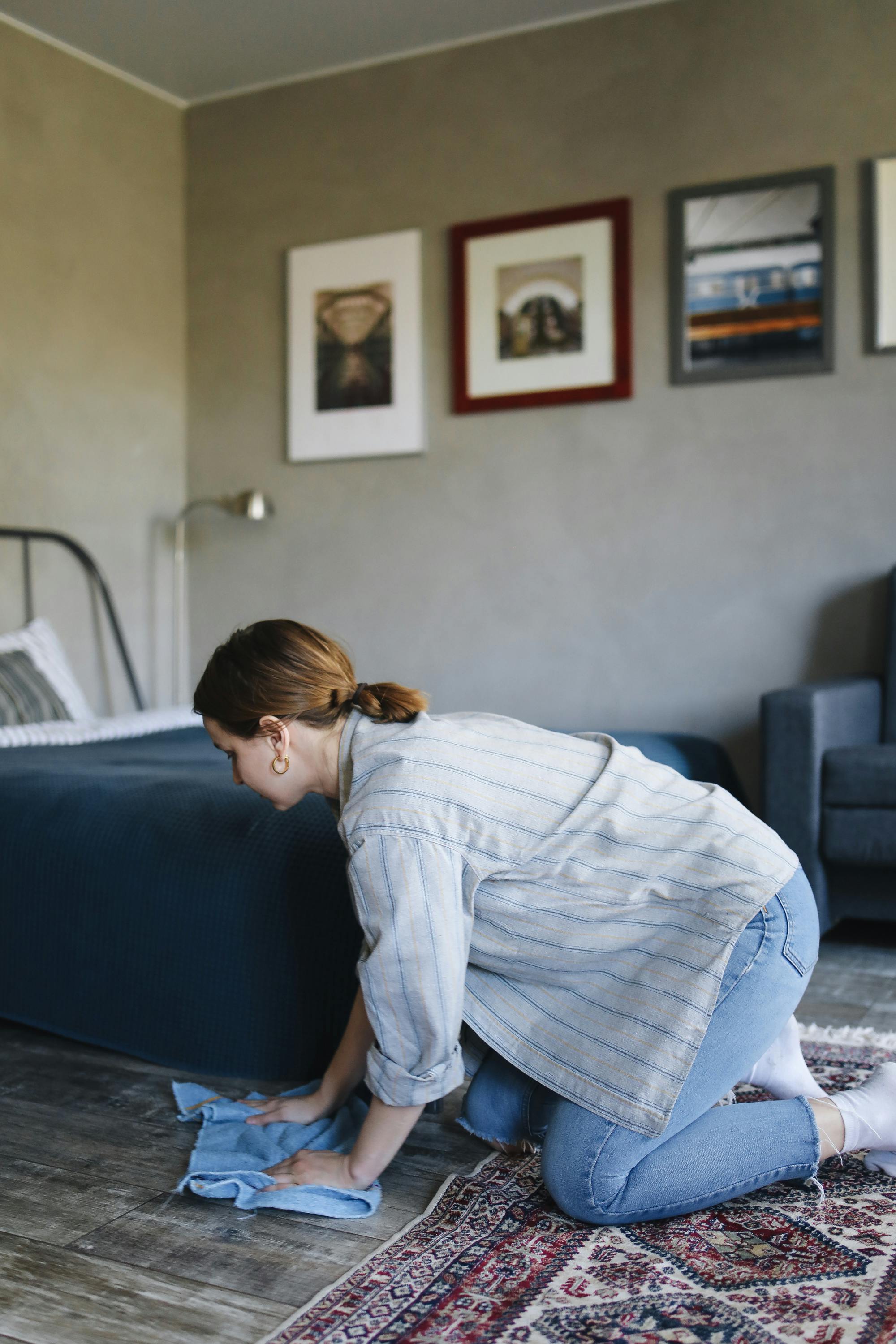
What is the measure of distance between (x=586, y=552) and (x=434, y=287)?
108 cm

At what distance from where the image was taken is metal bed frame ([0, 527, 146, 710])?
396cm

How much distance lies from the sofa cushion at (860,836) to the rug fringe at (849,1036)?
2.00 feet

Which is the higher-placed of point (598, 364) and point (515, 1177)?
point (598, 364)

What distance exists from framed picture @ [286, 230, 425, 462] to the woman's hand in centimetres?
284

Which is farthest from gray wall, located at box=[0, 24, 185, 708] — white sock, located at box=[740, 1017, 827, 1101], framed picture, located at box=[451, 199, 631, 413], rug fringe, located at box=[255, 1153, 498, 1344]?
white sock, located at box=[740, 1017, 827, 1101]

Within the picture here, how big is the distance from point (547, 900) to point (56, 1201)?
2.43 feet

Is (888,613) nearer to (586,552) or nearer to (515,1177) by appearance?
(586,552)

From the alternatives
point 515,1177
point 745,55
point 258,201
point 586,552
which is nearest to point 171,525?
point 258,201

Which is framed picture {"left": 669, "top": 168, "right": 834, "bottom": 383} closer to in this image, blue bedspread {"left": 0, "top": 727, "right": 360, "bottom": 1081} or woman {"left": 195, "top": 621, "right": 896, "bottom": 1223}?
blue bedspread {"left": 0, "top": 727, "right": 360, "bottom": 1081}

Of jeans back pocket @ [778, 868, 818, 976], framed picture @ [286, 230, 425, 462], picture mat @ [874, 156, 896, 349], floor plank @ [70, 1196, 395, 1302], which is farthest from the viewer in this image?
framed picture @ [286, 230, 425, 462]

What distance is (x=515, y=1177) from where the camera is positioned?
5.22ft

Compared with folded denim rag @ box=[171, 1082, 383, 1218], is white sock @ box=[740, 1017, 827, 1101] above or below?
above

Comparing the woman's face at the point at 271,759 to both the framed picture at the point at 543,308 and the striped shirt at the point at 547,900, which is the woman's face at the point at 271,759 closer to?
the striped shirt at the point at 547,900

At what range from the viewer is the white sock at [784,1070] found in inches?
66.2
